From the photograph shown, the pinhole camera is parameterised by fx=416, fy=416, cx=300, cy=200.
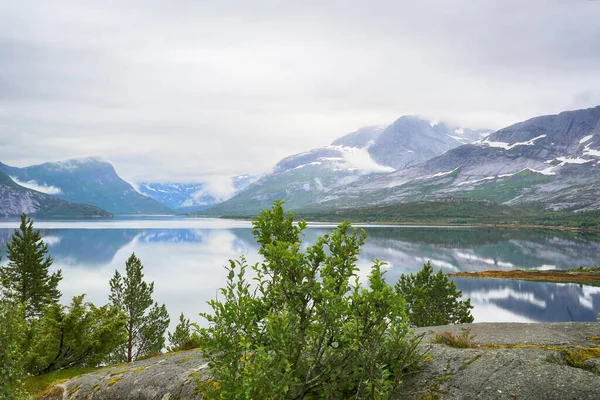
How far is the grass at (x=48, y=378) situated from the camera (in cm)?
2627

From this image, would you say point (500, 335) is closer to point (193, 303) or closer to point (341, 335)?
point (341, 335)

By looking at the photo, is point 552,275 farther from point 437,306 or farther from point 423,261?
point 437,306

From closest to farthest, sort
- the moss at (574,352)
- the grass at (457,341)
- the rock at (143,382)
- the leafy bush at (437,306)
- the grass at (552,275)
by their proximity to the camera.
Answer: the moss at (574,352), the grass at (457,341), the rock at (143,382), the leafy bush at (437,306), the grass at (552,275)

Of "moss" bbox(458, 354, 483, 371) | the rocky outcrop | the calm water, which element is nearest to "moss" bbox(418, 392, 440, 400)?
the rocky outcrop

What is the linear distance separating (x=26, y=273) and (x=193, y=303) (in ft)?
109

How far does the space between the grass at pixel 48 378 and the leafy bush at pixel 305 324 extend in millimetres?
22083

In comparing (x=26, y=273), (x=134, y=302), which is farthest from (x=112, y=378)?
(x=26, y=273)

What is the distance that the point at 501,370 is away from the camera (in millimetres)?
11820

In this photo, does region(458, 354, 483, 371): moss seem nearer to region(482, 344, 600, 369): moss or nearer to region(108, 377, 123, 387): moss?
region(482, 344, 600, 369): moss

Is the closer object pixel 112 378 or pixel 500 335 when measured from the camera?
pixel 500 335

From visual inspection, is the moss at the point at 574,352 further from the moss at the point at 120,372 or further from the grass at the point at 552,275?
the grass at the point at 552,275

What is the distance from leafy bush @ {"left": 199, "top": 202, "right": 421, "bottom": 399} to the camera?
9.14 meters

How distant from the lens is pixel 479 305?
79875 millimetres

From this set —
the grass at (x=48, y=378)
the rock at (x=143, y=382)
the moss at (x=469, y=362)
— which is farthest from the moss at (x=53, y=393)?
the moss at (x=469, y=362)
